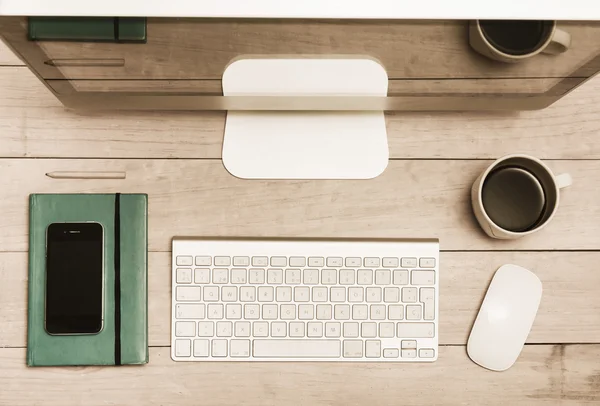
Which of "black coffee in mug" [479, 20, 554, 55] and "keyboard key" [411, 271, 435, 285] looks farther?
"keyboard key" [411, 271, 435, 285]

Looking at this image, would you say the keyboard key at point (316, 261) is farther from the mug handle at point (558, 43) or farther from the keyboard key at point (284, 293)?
the mug handle at point (558, 43)

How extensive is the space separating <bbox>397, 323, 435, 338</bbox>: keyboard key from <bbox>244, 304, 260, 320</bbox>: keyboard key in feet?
0.62

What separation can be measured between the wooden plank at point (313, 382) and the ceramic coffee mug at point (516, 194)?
0.18 meters

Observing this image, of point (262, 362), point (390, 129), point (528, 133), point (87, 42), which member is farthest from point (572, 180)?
point (87, 42)

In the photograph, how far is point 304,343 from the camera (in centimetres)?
64

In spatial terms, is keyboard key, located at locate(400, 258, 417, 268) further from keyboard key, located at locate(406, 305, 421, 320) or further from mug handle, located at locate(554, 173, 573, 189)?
mug handle, located at locate(554, 173, 573, 189)

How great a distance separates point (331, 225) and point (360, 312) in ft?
0.40

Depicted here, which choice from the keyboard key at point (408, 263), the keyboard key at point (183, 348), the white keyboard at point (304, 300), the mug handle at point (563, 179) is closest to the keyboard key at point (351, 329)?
the white keyboard at point (304, 300)

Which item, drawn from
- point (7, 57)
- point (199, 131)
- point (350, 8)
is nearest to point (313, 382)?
point (199, 131)

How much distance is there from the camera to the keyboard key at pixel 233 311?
2.10ft

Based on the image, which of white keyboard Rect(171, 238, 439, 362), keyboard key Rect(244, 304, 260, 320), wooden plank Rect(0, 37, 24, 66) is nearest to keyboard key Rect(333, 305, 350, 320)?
white keyboard Rect(171, 238, 439, 362)

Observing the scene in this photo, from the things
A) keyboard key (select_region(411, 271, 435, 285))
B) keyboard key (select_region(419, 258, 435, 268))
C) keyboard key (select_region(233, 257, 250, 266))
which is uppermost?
keyboard key (select_region(233, 257, 250, 266))

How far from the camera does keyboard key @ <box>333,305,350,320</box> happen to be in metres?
0.65

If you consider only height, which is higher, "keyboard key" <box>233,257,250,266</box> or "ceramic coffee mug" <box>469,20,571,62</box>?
"ceramic coffee mug" <box>469,20,571,62</box>
